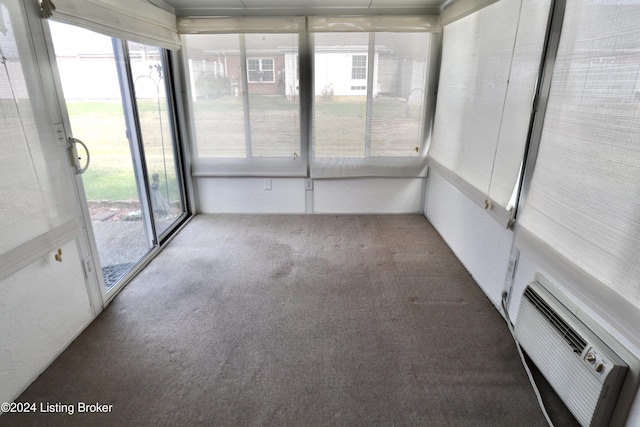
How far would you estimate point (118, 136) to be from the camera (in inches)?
104

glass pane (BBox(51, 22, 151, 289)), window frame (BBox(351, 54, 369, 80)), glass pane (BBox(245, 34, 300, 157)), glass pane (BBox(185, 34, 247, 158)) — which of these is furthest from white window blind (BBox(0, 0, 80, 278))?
window frame (BBox(351, 54, 369, 80))

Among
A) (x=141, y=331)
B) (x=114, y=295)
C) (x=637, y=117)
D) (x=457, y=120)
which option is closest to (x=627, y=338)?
(x=637, y=117)

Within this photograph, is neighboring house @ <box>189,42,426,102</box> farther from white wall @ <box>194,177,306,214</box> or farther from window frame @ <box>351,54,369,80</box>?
white wall @ <box>194,177,306,214</box>

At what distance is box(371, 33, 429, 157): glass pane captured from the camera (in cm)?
346

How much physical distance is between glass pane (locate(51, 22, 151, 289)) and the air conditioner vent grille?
8.76 feet

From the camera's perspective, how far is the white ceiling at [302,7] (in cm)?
319

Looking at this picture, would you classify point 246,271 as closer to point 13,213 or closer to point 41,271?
point 41,271

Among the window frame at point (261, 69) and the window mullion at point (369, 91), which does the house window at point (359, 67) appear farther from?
the window frame at point (261, 69)

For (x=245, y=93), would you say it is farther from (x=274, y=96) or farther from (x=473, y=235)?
(x=473, y=235)

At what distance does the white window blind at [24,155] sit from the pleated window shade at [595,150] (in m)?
2.56

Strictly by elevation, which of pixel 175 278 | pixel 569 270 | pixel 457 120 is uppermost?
pixel 457 120

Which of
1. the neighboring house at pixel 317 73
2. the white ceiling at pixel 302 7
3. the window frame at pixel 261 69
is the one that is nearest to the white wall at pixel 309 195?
the neighboring house at pixel 317 73

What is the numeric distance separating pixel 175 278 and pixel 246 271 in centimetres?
55

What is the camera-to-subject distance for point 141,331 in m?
2.08
